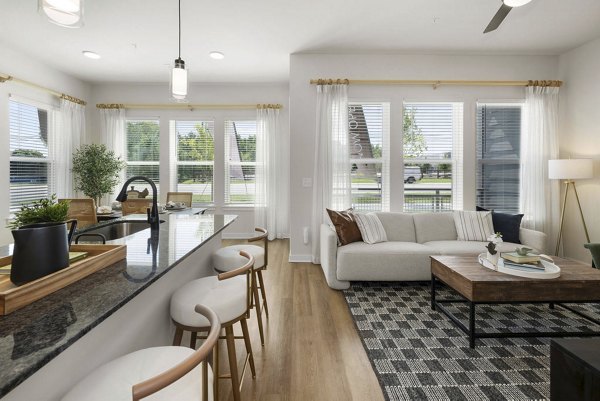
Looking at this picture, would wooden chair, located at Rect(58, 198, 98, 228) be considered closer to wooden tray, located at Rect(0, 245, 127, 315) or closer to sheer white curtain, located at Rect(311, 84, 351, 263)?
wooden tray, located at Rect(0, 245, 127, 315)

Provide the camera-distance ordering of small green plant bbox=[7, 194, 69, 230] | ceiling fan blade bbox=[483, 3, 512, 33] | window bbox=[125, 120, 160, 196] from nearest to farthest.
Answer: small green plant bbox=[7, 194, 69, 230] → ceiling fan blade bbox=[483, 3, 512, 33] → window bbox=[125, 120, 160, 196]

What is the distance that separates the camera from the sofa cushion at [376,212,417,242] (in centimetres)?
369

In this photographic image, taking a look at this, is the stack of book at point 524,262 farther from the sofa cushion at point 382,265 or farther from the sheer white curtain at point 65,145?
the sheer white curtain at point 65,145

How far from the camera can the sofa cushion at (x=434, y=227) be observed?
3717 millimetres

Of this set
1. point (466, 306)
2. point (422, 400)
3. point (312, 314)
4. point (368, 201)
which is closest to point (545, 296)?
point (466, 306)

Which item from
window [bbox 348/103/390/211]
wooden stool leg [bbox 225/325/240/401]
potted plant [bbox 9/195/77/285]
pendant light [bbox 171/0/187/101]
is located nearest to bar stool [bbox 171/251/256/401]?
wooden stool leg [bbox 225/325/240/401]

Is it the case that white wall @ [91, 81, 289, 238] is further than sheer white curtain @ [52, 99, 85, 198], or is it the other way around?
white wall @ [91, 81, 289, 238]

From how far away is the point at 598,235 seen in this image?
368 cm

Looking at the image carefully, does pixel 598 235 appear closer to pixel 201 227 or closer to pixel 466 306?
pixel 466 306

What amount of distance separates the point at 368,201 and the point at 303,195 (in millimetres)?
983

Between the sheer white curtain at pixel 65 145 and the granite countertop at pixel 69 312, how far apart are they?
14.3 ft

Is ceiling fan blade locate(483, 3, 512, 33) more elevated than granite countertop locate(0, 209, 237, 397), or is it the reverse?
ceiling fan blade locate(483, 3, 512, 33)

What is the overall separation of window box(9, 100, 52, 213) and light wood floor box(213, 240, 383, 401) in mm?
3957

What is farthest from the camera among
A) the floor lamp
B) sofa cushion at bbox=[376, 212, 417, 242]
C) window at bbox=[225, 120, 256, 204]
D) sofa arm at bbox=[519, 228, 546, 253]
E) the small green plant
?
window at bbox=[225, 120, 256, 204]
